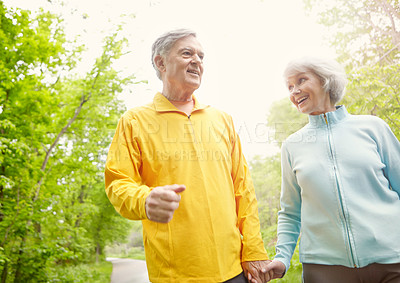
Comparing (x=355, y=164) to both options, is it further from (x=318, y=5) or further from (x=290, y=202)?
(x=318, y=5)

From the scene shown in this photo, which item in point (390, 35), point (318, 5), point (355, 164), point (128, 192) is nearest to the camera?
point (128, 192)

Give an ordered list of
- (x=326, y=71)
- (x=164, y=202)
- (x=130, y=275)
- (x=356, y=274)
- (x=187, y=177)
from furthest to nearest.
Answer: (x=130, y=275)
(x=326, y=71)
(x=187, y=177)
(x=356, y=274)
(x=164, y=202)

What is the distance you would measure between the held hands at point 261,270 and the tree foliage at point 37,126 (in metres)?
3.44

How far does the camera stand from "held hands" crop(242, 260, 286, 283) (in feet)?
4.75

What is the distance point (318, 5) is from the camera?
462 centimetres

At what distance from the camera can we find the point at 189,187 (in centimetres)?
144

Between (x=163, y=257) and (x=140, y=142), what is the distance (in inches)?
21.9

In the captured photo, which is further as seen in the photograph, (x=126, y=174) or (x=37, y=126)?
(x=37, y=126)

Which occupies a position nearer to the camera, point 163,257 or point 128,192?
point 128,192

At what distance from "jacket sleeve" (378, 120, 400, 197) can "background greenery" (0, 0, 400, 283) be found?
6.18ft

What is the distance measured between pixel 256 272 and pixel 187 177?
0.57 metres

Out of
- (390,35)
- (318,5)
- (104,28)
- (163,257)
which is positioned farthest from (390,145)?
(104,28)

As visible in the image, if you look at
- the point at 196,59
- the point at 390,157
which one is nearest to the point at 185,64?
the point at 196,59

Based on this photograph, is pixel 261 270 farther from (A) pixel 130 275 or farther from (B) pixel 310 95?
(A) pixel 130 275
